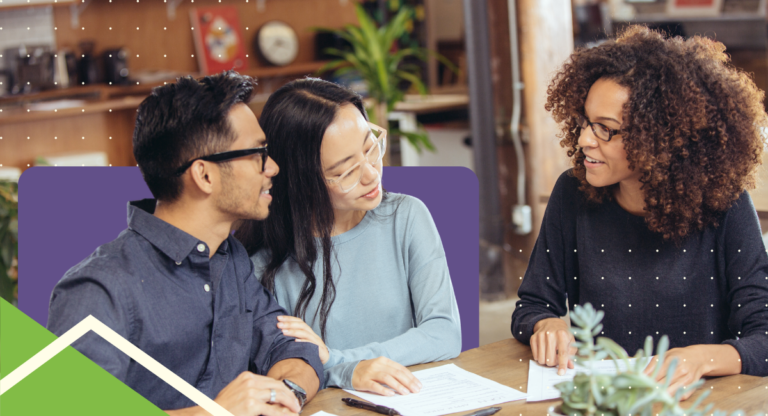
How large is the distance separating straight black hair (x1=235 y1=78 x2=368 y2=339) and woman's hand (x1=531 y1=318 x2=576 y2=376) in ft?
1.49

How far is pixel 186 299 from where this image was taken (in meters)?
1.23

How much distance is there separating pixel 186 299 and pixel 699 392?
864 millimetres

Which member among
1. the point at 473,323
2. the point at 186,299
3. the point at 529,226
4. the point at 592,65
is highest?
the point at 592,65

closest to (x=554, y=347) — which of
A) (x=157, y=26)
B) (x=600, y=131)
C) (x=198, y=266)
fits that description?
(x=600, y=131)

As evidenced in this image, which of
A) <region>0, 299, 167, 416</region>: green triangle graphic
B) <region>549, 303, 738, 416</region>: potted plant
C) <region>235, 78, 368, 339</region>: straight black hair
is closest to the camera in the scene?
<region>549, 303, 738, 416</region>: potted plant

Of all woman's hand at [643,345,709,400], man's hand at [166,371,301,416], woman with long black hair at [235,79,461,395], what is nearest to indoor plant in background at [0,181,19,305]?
woman with long black hair at [235,79,461,395]

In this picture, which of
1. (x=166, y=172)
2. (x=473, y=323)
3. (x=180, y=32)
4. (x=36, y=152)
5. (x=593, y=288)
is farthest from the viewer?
(x=180, y=32)

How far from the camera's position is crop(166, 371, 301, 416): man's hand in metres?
1.12

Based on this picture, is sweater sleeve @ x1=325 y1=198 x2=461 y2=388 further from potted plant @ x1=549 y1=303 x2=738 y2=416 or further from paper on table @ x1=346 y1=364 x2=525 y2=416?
potted plant @ x1=549 y1=303 x2=738 y2=416

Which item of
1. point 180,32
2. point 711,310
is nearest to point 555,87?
point 711,310

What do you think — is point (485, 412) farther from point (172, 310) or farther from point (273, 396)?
point (172, 310)

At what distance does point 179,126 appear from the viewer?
4.11 feet

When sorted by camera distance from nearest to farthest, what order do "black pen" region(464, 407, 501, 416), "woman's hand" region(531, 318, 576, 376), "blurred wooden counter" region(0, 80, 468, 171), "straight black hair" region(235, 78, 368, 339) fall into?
1. "black pen" region(464, 407, 501, 416)
2. "woman's hand" region(531, 318, 576, 376)
3. "straight black hair" region(235, 78, 368, 339)
4. "blurred wooden counter" region(0, 80, 468, 171)

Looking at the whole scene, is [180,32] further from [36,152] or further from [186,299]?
[186,299]
